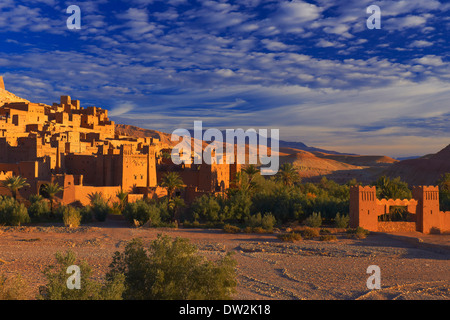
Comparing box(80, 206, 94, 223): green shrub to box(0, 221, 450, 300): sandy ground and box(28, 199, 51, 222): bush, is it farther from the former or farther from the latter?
box(0, 221, 450, 300): sandy ground

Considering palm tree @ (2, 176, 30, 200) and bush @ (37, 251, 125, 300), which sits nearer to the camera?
bush @ (37, 251, 125, 300)

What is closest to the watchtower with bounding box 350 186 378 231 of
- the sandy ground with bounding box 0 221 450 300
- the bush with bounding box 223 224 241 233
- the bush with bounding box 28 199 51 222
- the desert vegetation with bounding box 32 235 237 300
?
the sandy ground with bounding box 0 221 450 300

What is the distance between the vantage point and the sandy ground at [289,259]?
11875 mm

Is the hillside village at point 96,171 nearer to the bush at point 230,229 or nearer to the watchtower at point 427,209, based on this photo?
the bush at point 230,229

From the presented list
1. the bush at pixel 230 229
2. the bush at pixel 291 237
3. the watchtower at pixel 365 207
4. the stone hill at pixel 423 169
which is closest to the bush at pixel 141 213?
the bush at pixel 230 229

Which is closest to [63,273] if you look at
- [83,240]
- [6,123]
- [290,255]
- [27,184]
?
[290,255]

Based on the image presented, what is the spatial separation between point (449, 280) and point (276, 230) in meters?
12.1

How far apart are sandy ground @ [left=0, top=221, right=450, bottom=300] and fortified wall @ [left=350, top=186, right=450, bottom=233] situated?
4.34 feet

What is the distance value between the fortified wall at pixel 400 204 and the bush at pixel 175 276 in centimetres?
1706

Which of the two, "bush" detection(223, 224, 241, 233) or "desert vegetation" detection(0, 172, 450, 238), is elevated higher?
"desert vegetation" detection(0, 172, 450, 238)

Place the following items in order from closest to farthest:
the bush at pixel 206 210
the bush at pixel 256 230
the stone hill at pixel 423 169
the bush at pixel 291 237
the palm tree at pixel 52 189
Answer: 1. the bush at pixel 291 237
2. the bush at pixel 256 230
3. the bush at pixel 206 210
4. the palm tree at pixel 52 189
5. the stone hill at pixel 423 169

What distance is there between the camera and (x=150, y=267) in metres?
8.13

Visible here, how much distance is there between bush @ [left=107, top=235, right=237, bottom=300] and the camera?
767 cm
